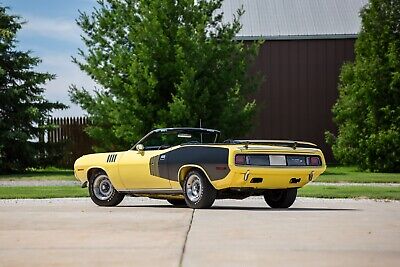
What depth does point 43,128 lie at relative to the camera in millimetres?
33000

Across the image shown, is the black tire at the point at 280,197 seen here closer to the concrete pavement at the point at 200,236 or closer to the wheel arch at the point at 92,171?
the concrete pavement at the point at 200,236

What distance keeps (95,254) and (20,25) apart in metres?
25.6

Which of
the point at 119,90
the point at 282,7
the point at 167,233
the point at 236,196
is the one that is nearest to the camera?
the point at 167,233

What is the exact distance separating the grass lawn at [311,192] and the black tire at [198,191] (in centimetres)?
415

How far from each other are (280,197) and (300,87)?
23.1m

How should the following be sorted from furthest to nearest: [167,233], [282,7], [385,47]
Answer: [282,7] < [385,47] < [167,233]

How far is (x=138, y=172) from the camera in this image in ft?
51.2

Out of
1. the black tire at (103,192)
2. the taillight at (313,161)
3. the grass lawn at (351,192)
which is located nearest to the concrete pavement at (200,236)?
the taillight at (313,161)

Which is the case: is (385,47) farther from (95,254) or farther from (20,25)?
(95,254)

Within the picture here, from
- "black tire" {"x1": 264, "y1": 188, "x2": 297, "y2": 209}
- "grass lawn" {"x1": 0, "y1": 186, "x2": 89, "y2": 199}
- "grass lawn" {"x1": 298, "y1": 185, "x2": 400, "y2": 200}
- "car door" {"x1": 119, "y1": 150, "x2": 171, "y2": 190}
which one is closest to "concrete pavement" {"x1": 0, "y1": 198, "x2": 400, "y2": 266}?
"black tire" {"x1": 264, "y1": 188, "x2": 297, "y2": 209}

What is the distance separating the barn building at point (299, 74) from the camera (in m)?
37.9

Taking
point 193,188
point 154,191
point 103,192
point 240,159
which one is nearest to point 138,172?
point 154,191

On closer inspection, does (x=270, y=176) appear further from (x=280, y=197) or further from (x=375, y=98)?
(x=375, y=98)

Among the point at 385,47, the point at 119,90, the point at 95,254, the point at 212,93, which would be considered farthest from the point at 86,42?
the point at 95,254
